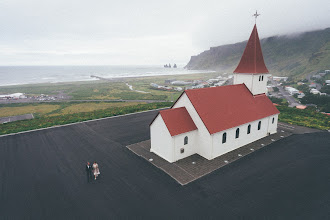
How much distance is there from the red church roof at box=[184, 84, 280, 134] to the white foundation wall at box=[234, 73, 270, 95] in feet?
1.86

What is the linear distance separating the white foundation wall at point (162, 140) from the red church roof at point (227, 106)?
1599 millimetres

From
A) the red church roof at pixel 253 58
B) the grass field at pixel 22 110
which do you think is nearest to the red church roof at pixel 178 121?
the red church roof at pixel 253 58

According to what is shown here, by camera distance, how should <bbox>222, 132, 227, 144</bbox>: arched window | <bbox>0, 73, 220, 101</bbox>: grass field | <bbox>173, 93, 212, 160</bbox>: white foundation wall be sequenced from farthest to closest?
<bbox>0, 73, 220, 101</bbox>: grass field, <bbox>222, 132, 227, 144</bbox>: arched window, <bbox>173, 93, 212, 160</bbox>: white foundation wall

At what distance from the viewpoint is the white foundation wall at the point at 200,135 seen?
1775 centimetres

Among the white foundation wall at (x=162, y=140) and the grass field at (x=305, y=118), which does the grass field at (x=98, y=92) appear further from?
the white foundation wall at (x=162, y=140)

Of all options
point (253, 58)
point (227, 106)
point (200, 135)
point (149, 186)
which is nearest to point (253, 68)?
point (253, 58)

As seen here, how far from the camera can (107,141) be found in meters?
23.0

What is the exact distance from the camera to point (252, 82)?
75.2 feet

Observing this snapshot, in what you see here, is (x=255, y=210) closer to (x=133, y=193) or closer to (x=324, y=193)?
(x=324, y=193)

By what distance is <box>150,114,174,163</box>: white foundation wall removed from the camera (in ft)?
56.9

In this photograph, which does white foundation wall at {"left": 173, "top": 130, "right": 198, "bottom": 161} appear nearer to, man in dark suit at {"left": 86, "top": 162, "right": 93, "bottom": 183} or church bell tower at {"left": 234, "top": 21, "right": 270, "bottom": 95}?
man in dark suit at {"left": 86, "top": 162, "right": 93, "bottom": 183}

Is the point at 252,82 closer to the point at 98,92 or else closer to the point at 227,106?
the point at 227,106

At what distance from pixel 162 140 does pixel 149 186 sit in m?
4.82

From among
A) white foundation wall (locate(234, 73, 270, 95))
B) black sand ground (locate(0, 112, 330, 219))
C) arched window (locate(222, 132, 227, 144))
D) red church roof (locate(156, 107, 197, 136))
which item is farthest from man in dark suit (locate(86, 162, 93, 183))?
white foundation wall (locate(234, 73, 270, 95))
